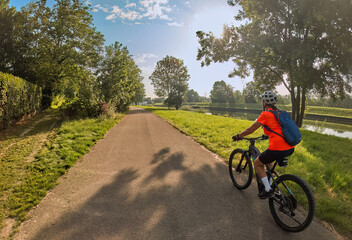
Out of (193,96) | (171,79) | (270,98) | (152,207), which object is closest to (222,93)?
(171,79)

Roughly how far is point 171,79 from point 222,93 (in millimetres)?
50793

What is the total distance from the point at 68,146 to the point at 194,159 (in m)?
4.96

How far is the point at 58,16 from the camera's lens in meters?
15.2

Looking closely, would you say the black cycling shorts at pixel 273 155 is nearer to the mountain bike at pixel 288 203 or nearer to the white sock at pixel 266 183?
the mountain bike at pixel 288 203

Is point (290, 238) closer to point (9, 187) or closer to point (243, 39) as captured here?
point (9, 187)

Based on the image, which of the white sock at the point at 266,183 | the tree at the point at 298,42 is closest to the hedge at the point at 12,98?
the white sock at the point at 266,183

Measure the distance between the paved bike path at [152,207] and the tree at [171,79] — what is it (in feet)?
119

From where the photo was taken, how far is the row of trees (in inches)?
575

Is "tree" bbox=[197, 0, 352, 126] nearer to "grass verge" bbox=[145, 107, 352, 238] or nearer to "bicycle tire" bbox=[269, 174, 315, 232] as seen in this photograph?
"grass verge" bbox=[145, 107, 352, 238]

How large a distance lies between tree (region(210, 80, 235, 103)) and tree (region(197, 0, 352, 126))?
75687 mm

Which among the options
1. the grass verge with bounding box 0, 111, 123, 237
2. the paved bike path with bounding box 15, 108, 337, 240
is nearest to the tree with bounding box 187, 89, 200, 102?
the grass verge with bounding box 0, 111, 123, 237

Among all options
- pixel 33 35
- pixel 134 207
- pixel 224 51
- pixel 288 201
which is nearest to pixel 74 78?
pixel 33 35

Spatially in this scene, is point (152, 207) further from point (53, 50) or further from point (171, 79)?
point (171, 79)

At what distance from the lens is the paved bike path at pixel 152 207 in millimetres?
2584
